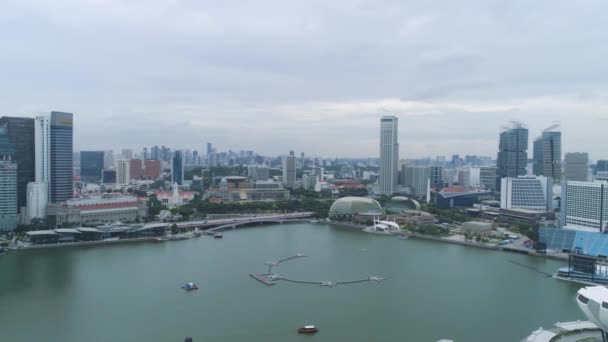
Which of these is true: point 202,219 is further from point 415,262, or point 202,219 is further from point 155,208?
point 415,262

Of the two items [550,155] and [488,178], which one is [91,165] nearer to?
[488,178]

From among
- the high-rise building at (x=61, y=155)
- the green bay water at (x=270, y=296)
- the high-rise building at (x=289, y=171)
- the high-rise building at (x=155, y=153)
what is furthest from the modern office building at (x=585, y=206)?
the high-rise building at (x=155, y=153)

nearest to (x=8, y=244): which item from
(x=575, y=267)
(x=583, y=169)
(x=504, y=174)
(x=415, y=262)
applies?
(x=415, y=262)

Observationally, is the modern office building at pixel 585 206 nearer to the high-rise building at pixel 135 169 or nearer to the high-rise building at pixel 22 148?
the high-rise building at pixel 22 148

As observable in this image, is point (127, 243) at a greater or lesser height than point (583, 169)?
lesser

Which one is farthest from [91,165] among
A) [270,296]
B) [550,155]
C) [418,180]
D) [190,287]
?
[270,296]

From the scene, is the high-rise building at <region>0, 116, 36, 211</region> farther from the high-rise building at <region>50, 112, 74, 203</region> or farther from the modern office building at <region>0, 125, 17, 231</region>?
the modern office building at <region>0, 125, 17, 231</region>

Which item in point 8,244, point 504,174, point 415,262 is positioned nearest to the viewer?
point 415,262

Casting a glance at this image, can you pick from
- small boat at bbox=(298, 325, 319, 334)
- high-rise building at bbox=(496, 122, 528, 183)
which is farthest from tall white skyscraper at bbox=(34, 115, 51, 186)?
high-rise building at bbox=(496, 122, 528, 183)
